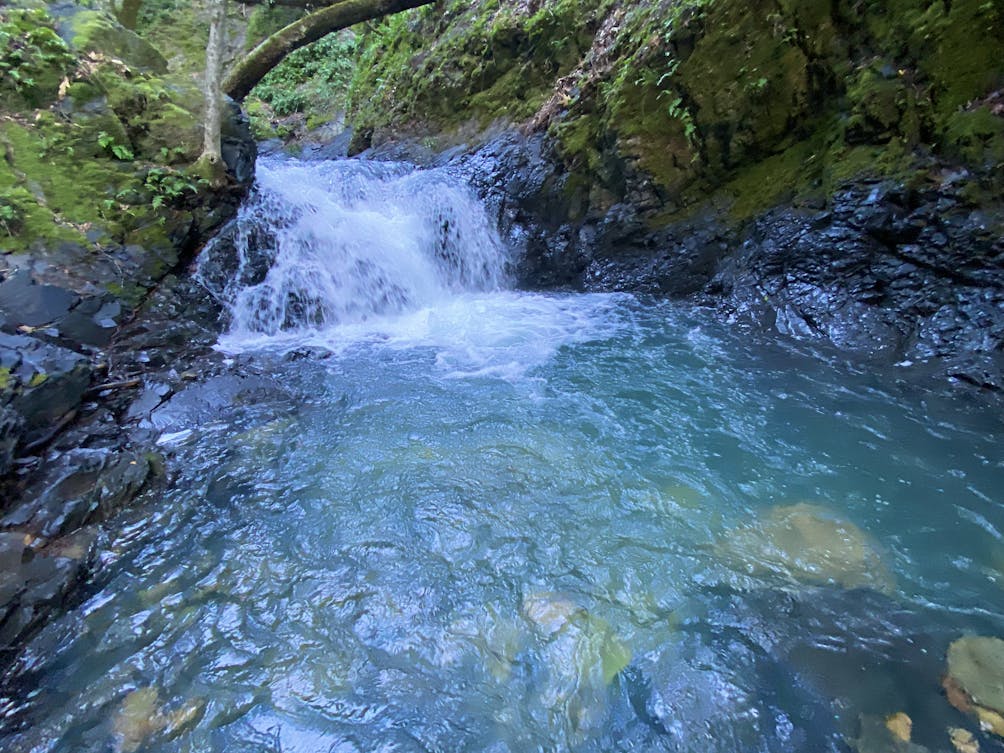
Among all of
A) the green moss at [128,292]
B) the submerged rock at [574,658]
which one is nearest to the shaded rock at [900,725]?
the submerged rock at [574,658]

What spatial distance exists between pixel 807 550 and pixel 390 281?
22.2 feet

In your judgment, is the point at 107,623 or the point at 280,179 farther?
the point at 280,179

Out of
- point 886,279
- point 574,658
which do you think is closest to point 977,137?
point 886,279

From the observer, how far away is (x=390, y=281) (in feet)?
27.4

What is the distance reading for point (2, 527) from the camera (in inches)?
133

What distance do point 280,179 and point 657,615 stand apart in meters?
9.37

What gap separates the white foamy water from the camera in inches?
273

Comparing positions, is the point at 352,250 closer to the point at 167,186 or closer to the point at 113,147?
the point at 167,186

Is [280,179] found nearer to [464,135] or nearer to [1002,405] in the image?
[464,135]

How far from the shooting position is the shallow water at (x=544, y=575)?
2541 millimetres

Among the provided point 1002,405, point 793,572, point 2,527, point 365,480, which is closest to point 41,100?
point 2,527

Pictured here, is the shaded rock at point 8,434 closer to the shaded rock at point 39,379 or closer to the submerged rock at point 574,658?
the shaded rock at point 39,379

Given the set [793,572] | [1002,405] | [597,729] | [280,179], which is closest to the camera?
[597,729]

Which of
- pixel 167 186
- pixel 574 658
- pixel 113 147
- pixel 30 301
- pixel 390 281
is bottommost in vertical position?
pixel 574 658
